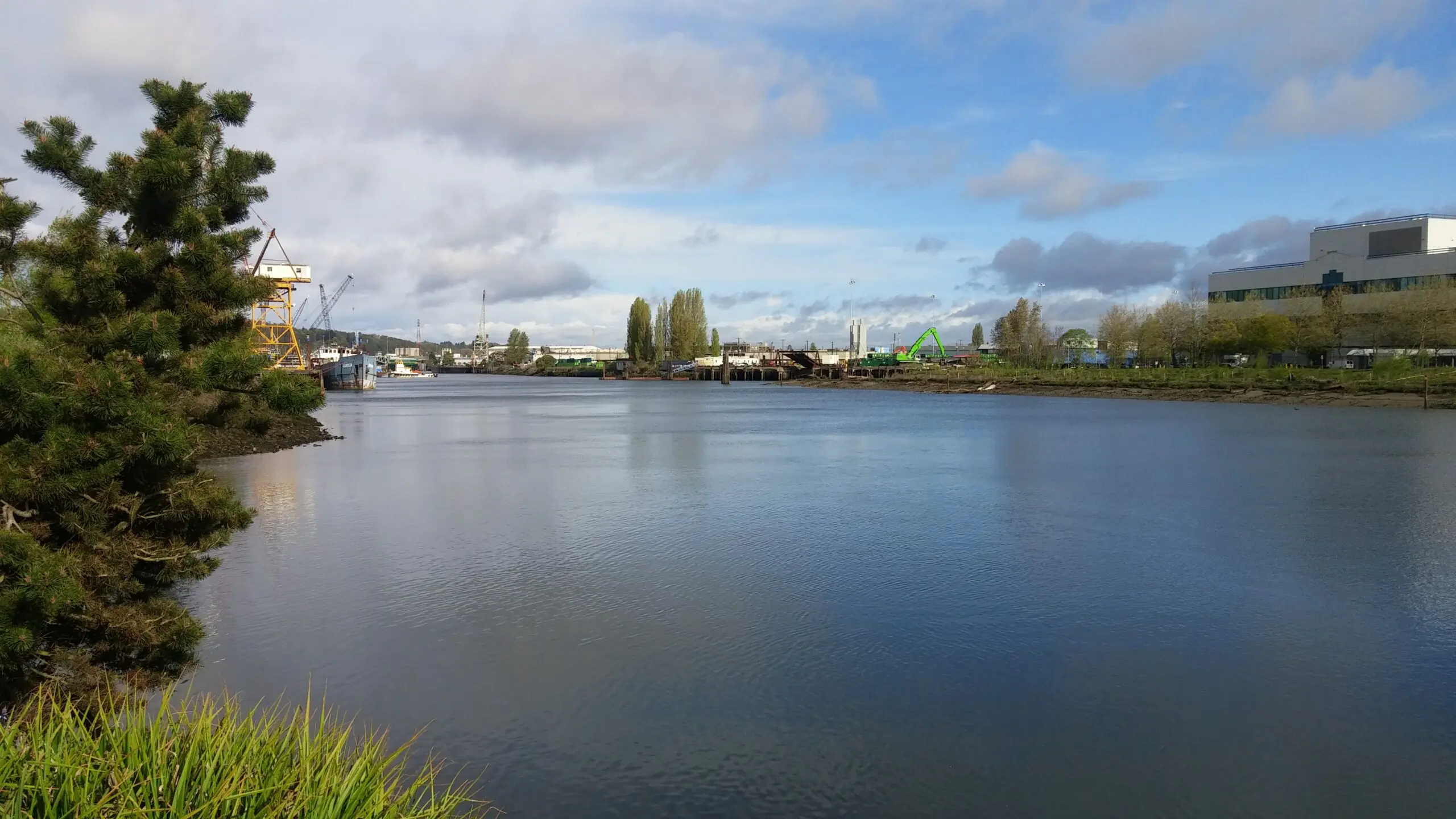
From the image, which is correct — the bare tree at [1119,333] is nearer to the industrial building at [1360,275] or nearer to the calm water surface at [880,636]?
the industrial building at [1360,275]

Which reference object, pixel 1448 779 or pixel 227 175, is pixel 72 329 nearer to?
pixel 227 175

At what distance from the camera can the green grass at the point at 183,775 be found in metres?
3.36

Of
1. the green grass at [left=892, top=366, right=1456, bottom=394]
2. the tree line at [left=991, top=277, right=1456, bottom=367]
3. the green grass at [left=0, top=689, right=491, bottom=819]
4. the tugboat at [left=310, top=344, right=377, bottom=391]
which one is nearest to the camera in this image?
the green grass at [left=0, top=689, right=491, bottom=819]

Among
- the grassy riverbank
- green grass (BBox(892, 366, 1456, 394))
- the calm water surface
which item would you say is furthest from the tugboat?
the calm water surface

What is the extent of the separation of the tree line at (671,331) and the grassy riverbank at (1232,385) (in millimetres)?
Answer: 56354

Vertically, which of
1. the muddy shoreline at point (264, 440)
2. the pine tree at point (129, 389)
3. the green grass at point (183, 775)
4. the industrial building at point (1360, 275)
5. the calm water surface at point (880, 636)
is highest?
the industrial building at point (1360, 275)

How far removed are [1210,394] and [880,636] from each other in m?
53.5

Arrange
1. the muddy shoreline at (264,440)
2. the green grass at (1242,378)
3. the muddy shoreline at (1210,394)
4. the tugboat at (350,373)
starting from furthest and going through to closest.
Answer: the tugboat at (350,373) → the green grass at (1242,378) → the muddy shoreline at (1210,394) → the muddy shoreline at (264,440)

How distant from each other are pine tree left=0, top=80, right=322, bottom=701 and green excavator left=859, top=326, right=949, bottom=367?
105082mm

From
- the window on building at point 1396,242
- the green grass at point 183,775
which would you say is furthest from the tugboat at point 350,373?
the green grass at point 183,775

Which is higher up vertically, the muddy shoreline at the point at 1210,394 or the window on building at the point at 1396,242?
the window on building at the point at 1396,242

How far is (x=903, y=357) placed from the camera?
407ft

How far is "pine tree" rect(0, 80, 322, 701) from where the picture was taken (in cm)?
522

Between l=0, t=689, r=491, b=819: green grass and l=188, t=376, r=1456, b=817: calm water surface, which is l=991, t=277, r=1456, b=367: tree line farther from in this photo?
l=0, t=689, r=491, b=819: green grass
